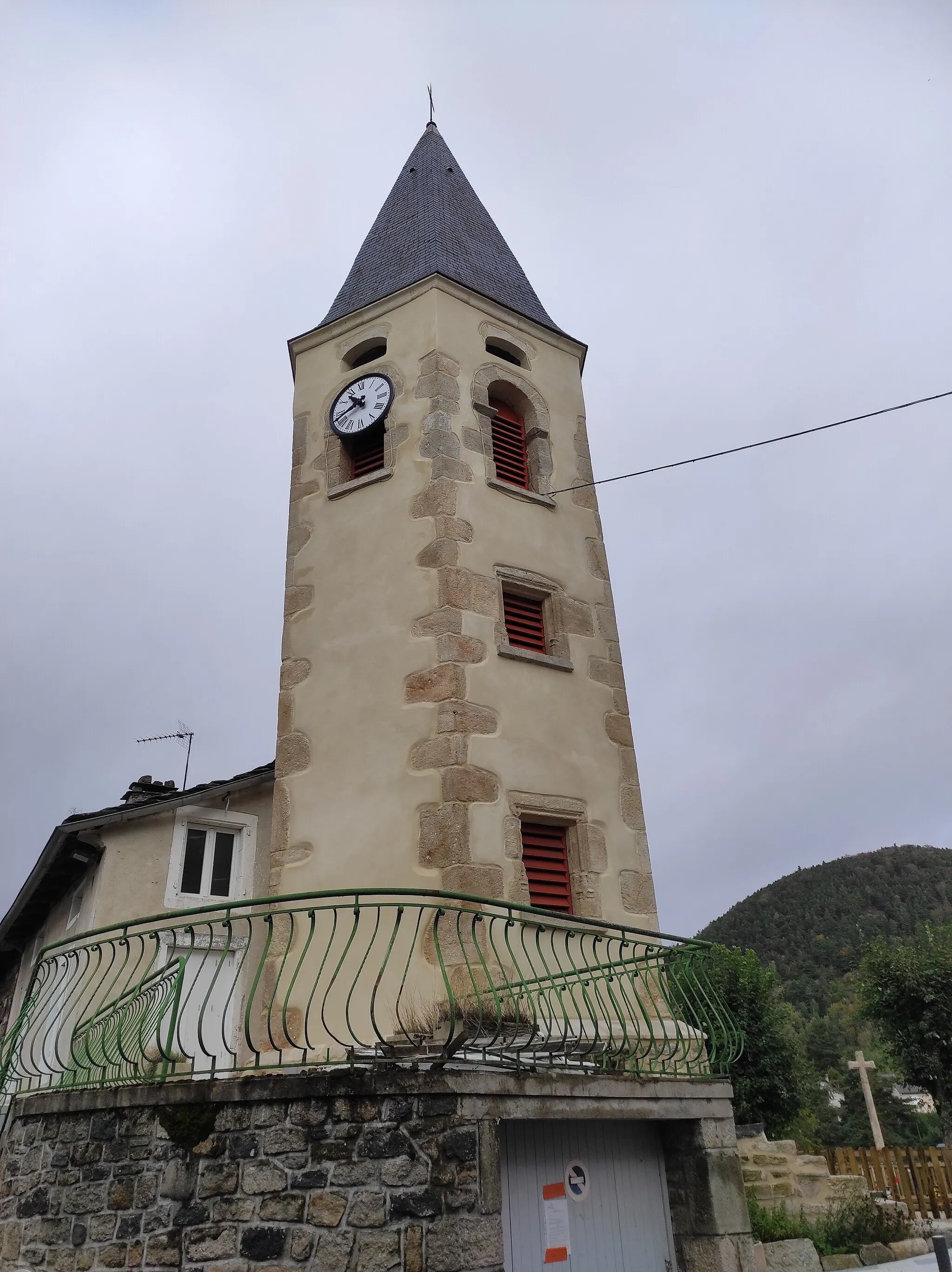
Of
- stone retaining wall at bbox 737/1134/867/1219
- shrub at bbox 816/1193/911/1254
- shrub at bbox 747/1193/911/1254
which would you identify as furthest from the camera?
stone retaining wall at bbox 737/1134/867/1219

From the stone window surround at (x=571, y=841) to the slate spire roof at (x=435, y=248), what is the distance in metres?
6.23

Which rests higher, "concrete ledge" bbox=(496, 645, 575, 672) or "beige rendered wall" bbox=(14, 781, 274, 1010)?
"concrete ledge" bbox=(496, 645, 575, 672)

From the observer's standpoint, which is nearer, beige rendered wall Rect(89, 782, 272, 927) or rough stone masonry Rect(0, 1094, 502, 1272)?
rough stone masonry Rect(0, 1094, 502, 1272)

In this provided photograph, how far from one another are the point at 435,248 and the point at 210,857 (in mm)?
7821

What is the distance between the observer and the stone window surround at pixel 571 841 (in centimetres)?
800

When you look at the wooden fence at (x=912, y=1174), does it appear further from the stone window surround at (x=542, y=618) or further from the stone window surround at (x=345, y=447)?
the stone window surround at (x=345, y=447)

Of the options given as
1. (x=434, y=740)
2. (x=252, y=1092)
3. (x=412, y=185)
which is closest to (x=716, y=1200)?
(x=252, y=1092)

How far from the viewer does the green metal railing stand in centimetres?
588

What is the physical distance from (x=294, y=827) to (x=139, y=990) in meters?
2.40

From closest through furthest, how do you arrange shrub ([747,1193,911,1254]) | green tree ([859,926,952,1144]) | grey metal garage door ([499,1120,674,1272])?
1. grey metal garage door ([499,1120,674,1272])
2. shrub ([747,1193,911,1254])
3. green tree ([859,926,952,1144])

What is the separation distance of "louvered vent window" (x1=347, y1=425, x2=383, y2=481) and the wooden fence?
10.3 m

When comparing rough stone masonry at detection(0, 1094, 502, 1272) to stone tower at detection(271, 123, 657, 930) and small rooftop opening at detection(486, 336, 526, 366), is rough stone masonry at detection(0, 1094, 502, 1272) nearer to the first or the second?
stone tower at detection(271, 123, 657, 930)

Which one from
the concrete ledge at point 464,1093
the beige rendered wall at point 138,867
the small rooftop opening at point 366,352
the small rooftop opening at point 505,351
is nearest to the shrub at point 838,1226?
the concrete ledge at point 464,1093

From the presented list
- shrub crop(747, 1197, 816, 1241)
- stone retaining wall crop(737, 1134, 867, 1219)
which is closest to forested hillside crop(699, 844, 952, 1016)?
stone retaining wall crop(737, 1134, 867, 1219)
